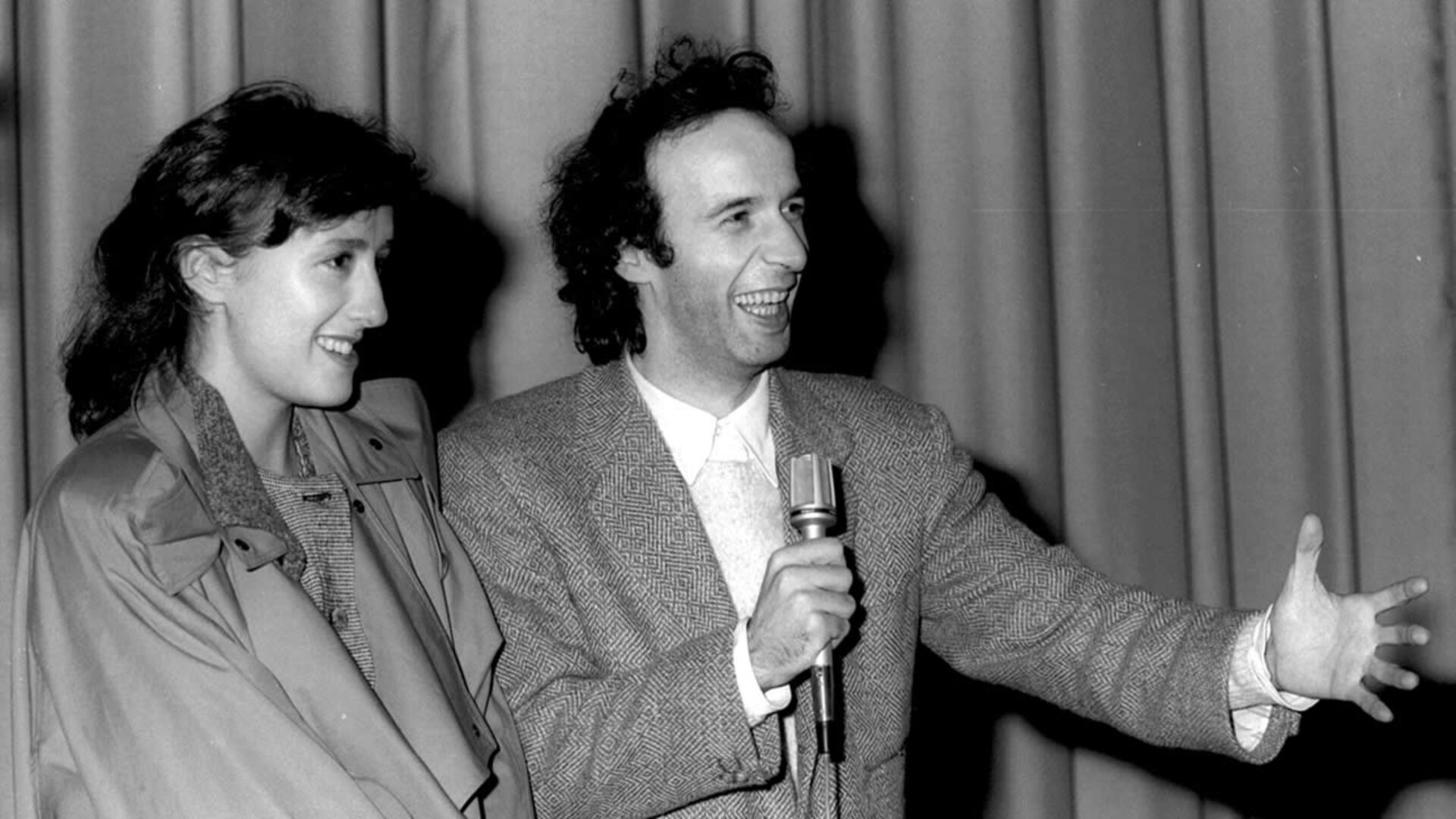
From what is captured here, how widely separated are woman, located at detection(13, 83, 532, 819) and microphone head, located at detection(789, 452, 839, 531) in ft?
1.26

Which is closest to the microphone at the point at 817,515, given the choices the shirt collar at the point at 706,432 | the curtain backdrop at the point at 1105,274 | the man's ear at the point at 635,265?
the shirt collar at the point at 706,432

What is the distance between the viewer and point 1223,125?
3307mm

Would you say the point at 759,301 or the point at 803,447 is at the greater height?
the point at 759,301

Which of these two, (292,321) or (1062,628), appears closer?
(292,321)

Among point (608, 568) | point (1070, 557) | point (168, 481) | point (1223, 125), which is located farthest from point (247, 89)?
point (1223, 125)

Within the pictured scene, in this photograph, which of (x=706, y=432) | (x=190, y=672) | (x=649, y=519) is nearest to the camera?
(x=190, y=672)

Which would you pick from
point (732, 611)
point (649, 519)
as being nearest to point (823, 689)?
point (732, 611)

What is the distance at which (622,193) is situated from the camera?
2.35 m

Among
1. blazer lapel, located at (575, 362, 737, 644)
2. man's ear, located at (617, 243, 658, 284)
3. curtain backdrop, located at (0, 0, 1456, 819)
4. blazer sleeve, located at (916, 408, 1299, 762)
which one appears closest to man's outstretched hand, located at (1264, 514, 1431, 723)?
blazer sleeve, located at (916, 408, 1299, 762)

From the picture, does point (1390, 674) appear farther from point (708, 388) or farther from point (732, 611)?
point (708, 388)

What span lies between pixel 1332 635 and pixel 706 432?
737 millimetres

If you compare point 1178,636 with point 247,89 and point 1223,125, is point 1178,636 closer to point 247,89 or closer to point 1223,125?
point 247,89

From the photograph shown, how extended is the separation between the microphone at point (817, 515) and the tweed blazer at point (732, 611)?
0.13 m

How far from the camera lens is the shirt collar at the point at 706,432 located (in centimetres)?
219
